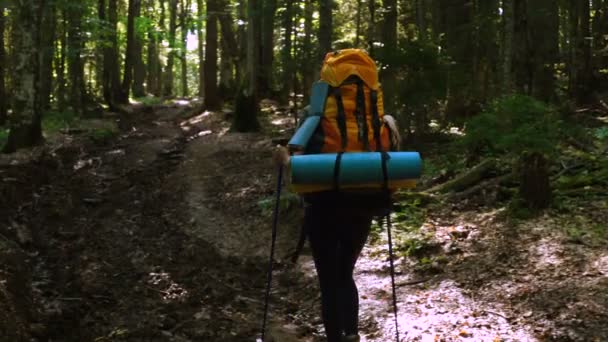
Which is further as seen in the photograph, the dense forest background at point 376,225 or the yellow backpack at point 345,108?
the dense forest background at point 376,225

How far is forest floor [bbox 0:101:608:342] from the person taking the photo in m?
5.61

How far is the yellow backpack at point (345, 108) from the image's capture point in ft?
13.8

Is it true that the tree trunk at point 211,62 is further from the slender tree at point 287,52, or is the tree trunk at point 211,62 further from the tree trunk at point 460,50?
the tree trunk at point 460,50

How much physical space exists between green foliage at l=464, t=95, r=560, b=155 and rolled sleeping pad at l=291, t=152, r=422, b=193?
4.30m

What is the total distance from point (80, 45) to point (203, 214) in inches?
543

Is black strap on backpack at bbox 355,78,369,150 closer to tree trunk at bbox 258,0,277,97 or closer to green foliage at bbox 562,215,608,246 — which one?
green foliage at bbox 562,215,608,246

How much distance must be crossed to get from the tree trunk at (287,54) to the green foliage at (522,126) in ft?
30.9

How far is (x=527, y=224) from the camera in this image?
7426 mm

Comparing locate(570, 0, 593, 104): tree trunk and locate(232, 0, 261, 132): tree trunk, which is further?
locate(232, 0, 261, 132): tree trunk

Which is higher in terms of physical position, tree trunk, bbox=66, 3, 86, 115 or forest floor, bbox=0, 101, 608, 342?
tree trunk, bbox=66, 3, 86, 115

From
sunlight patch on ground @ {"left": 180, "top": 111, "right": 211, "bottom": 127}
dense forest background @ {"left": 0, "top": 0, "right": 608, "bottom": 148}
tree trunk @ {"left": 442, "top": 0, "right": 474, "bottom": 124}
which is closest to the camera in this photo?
dense forest background @ {"left": 0, "top": 0, "right": 608, "bottom": 148}

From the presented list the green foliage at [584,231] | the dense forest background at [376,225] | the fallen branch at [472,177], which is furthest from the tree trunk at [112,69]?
the green foliage at [584,231]

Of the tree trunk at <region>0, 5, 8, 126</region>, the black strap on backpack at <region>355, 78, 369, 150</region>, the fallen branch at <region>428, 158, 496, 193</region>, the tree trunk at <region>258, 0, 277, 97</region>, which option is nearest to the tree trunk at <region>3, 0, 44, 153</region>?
the tree trunk at <region>0, 5, 8, 126</region>

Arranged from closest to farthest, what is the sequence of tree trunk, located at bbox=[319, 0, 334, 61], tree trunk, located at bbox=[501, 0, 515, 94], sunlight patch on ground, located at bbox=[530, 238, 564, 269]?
sunlight patch on ground, located at bbox=[530, 238, 564, 269] → tree trunk, located at bbox=[501, 0, 515, 94] → tree trunk, located at bbox=[319, 0, 334, 61]
